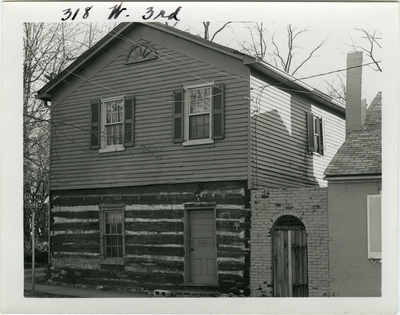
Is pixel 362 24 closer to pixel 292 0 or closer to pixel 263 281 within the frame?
pixel 292 0

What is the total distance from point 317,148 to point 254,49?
3317 mm

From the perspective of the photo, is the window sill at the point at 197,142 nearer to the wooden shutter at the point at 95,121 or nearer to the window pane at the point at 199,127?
the window pane at the point at 199,127

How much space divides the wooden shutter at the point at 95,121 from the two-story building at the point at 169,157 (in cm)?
3

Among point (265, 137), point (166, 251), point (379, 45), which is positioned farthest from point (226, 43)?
point (166, 251)

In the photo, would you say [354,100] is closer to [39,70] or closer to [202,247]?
[202,247]

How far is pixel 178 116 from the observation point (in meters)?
17.0

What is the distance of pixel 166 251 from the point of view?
1703cm

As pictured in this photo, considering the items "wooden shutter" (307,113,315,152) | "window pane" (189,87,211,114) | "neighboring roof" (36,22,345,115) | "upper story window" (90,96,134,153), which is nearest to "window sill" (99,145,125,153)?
"upper story window" (90,96,134,153)

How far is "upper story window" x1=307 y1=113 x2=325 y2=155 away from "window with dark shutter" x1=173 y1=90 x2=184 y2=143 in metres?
3.91

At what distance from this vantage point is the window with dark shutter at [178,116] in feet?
55.8

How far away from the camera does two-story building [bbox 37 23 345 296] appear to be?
53.7 ft

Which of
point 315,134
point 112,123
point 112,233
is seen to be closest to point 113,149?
point 112,123

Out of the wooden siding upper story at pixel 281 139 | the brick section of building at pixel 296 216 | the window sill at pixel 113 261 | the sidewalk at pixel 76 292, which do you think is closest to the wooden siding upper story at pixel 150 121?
the wooden siding upper story at pixel 281 139

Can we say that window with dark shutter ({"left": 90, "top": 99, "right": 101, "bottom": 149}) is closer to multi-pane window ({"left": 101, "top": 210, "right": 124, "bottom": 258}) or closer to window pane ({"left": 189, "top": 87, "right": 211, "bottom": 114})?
multi-pane window ({"left": 101, "top": 210, "right": 124, "bottom": 258})
